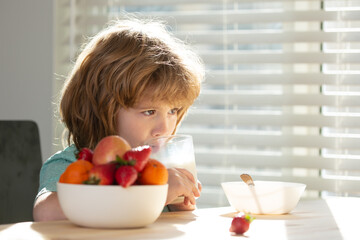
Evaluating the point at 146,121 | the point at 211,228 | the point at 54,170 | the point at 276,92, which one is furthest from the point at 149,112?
the point at 276,92

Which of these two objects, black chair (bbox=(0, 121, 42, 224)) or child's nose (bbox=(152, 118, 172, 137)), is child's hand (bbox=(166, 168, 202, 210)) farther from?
black chair (bbox=(0, 121, 42, 224))

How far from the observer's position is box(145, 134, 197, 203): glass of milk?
3.41 ft

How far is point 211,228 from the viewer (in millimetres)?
962

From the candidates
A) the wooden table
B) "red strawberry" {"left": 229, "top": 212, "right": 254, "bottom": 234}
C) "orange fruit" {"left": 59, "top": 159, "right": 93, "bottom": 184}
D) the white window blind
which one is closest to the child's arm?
the wooden table

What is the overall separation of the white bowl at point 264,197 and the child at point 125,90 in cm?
28

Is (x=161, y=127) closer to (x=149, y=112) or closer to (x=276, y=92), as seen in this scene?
(x=149, y=112)

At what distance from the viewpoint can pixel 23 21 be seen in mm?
2447

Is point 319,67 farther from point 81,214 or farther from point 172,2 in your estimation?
point 81,214

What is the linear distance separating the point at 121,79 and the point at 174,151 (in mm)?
390

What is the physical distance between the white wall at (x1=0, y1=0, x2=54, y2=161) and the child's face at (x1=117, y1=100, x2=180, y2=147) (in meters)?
1.04

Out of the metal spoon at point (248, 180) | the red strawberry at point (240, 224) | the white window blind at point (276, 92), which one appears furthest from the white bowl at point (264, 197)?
the white window blind at point (276, 92)

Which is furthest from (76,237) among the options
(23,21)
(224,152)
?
(23,21)

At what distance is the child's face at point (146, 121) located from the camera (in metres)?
1.37

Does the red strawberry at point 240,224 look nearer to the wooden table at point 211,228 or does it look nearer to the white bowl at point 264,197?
the wooden table at point 211,228
